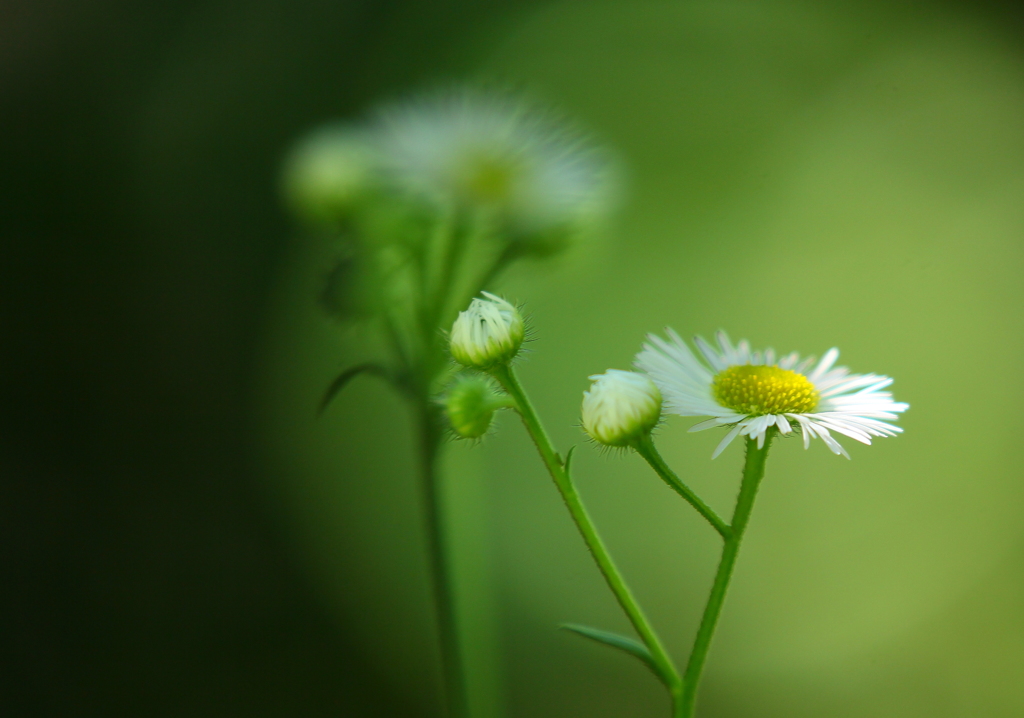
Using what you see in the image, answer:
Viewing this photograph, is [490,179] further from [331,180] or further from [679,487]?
[679,487]

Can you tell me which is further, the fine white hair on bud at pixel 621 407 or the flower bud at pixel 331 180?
the flower bud at pixel 331 180

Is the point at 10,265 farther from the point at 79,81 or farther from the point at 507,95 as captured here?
the point at 507,95

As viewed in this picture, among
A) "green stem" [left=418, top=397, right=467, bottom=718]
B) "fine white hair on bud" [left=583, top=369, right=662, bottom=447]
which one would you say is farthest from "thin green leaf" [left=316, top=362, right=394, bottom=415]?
"fine white hair on bud" [left=583, top=369, right=662, bottom=447]

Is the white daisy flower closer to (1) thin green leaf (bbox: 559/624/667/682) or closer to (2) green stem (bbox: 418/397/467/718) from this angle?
(2) green stem (bbox: 418/397/467/718)

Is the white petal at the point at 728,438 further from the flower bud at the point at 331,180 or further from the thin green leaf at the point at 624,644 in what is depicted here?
the flower bud at the point at 331,180

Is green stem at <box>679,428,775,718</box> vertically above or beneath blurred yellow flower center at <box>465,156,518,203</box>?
beneath

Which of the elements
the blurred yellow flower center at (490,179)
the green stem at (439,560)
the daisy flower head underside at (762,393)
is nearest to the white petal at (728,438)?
the daisy flower head underside at (762,393)
